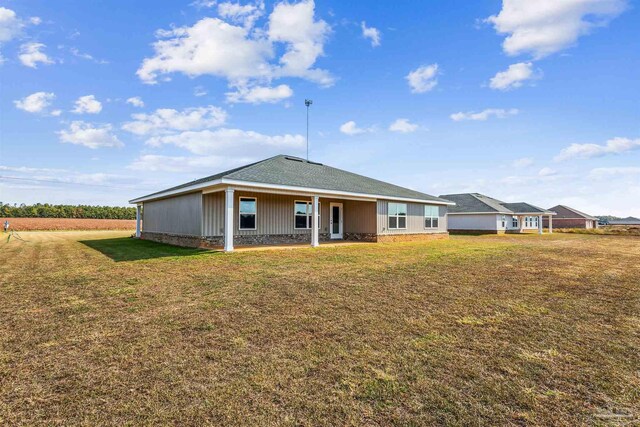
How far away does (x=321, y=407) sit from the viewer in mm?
2482

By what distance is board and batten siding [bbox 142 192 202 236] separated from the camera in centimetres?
1515

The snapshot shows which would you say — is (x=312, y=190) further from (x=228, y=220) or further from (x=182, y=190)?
(x=182, y=190)

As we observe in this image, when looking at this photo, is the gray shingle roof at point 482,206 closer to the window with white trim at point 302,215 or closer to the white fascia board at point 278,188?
the white fascia board at point 278,188

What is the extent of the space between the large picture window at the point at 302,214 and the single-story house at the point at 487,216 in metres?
24.0

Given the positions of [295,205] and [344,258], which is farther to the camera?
[295,205]

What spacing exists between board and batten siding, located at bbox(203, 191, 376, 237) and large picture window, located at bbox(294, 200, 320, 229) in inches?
9.1

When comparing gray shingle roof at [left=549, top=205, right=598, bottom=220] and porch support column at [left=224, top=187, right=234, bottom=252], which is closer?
porch support column at [left=224, top=187, right=234, bottom=252]

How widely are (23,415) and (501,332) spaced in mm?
5112

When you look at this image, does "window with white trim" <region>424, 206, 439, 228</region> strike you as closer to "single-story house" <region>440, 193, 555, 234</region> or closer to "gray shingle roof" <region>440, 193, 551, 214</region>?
"single-story house" <region>440, 193, 555, 234</region>

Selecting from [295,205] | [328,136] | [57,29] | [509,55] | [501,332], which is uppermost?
[57,29]

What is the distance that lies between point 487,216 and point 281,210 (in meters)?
27.4

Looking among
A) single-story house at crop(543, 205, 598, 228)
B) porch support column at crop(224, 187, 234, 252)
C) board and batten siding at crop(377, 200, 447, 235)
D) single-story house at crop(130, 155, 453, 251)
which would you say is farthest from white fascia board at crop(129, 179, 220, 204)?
single-story house at crop(543, 205, 598, 228)

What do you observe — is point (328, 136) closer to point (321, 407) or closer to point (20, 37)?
point (20, 37)

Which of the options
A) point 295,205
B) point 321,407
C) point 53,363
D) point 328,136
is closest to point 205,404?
point 321,407
